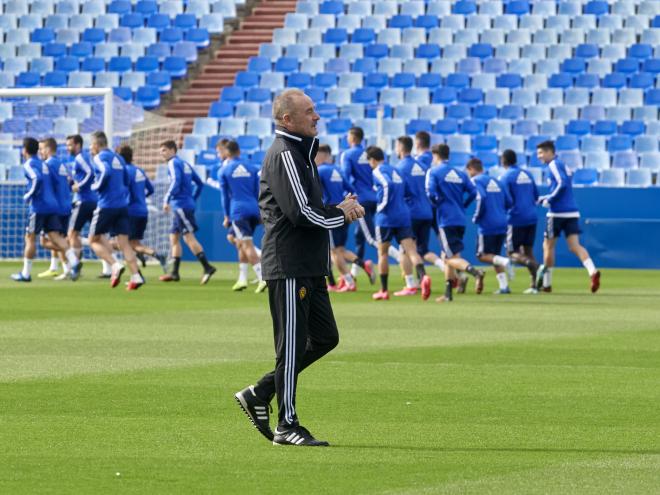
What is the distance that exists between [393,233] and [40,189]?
21.5ft

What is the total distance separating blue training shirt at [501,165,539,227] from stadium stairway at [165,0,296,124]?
45.0ft

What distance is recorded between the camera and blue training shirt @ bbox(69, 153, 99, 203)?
2517 cm

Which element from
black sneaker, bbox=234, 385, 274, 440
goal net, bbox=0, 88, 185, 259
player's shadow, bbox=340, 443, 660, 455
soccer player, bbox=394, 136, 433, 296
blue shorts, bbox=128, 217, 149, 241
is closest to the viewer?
player's shadow, bbox=340, 443, 660, 455

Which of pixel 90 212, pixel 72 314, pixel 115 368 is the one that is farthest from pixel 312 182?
pixel 90 212

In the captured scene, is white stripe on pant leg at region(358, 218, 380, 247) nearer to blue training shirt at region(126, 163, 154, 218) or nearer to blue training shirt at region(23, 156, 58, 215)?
blue training shirt at region(126, 163, 154, 218)

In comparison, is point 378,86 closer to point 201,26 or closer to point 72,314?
point 201,26

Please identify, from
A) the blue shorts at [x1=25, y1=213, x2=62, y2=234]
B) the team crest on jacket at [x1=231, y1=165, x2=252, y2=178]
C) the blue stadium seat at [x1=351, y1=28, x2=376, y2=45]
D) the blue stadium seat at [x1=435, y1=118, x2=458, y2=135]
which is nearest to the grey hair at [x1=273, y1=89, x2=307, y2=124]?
the team crest on jacket at [x1=231, y1=165, x2=252, y2=178]

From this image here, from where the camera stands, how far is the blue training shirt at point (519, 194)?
2309cm

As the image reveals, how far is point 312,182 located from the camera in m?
8.27

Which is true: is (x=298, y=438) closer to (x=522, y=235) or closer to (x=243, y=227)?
(x=243, y=227)

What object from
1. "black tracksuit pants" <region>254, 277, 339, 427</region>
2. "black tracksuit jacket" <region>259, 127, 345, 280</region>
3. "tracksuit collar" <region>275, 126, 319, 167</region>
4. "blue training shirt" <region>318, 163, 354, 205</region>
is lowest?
"blue training shirt" <region>318, 163, 354, 205</region>

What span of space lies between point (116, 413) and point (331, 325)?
179 cm

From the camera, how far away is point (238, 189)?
23.0 metres

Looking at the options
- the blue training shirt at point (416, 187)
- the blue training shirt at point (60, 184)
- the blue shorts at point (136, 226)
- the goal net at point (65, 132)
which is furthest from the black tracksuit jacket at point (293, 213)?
the goal net at point (65, 132)
